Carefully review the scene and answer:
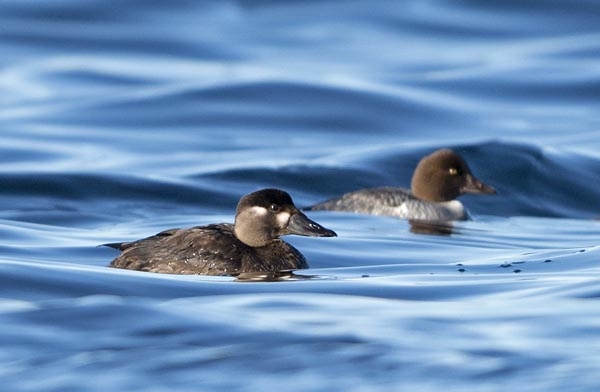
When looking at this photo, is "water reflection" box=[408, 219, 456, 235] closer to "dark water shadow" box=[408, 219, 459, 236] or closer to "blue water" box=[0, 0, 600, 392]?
"dark water shadow" box=[408, 219, 459, 236]

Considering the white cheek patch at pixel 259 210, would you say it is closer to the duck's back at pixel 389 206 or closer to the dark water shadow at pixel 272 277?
the dark water shadow at pixel 272 277

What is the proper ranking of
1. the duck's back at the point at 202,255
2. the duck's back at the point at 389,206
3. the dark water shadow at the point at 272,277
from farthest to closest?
the duck's back at the point at 389,206 < the duck's back at the point at 202,255 < the dark water shadow at the point at 272,277

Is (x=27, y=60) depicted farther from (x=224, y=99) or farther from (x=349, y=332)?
(x=349, y=332)

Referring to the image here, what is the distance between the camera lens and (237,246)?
10.8 meters

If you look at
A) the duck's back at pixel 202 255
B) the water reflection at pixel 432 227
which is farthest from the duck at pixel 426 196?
the duck's back at pixel 202 255

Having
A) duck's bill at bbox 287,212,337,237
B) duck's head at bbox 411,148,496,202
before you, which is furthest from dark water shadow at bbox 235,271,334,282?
duck's head at bbox 411,148,496,202

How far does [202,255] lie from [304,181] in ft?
27.2

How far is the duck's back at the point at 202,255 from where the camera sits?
10.5 meters

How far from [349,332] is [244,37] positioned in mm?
22037

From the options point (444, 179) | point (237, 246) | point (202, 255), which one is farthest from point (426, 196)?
point (202, 255)

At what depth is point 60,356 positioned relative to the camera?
26.3 ft

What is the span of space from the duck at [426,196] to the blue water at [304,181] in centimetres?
43

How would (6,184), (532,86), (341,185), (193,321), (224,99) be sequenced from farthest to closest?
1. (532,86)
2. (224,99)
3. (341,185)
4. (6,184)
5. (193,321)

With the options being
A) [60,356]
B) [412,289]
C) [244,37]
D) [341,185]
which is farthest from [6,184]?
[244,37]
